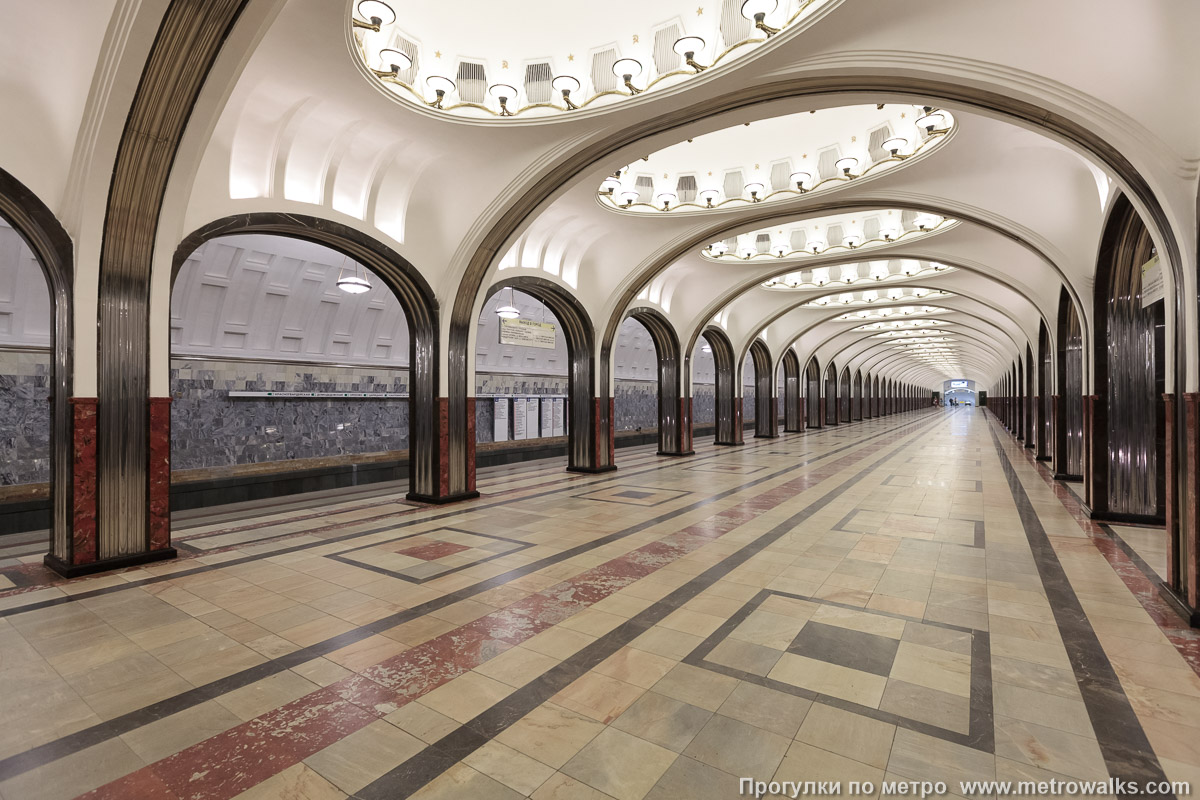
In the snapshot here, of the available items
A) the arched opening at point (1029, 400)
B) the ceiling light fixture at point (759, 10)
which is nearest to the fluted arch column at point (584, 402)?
the ceiling light fixture at point (759, 10)

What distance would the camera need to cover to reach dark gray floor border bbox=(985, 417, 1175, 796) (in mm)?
2461

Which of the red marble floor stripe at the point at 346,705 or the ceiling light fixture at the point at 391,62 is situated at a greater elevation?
the ceiling light fixture at the point at 391,62

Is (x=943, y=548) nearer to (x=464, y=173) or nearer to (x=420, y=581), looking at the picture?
(x=420, y=581)

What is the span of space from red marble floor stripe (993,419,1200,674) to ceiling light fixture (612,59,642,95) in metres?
6.47

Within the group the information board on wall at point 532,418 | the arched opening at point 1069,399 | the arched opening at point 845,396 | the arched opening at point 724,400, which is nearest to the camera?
the arched opening at point 1069,399

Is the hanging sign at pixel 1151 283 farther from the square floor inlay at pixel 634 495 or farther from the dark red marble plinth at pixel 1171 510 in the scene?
the square floor inlay at pixel 634 495

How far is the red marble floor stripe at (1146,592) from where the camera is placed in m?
3.66

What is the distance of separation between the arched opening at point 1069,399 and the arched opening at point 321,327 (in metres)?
10.9

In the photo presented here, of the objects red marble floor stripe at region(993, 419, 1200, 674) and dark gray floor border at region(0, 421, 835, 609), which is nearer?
red marble floor stripe at region(993, 419, 1200, 674)

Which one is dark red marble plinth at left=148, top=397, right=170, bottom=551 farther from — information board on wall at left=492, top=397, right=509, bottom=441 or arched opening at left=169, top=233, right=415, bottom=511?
information board on wall at left=492, top=397, right=509, bottom=441

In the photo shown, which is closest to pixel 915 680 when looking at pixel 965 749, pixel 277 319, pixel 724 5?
pixel 965 749

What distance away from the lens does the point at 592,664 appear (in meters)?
3.36

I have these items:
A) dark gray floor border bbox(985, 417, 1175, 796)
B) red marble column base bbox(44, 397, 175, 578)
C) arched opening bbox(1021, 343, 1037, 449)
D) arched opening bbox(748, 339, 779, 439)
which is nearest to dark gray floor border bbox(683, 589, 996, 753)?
dark gray floor border bbox(985, 417, 1175, 796)

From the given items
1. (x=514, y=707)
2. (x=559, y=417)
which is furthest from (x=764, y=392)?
(x=514, y=707)
